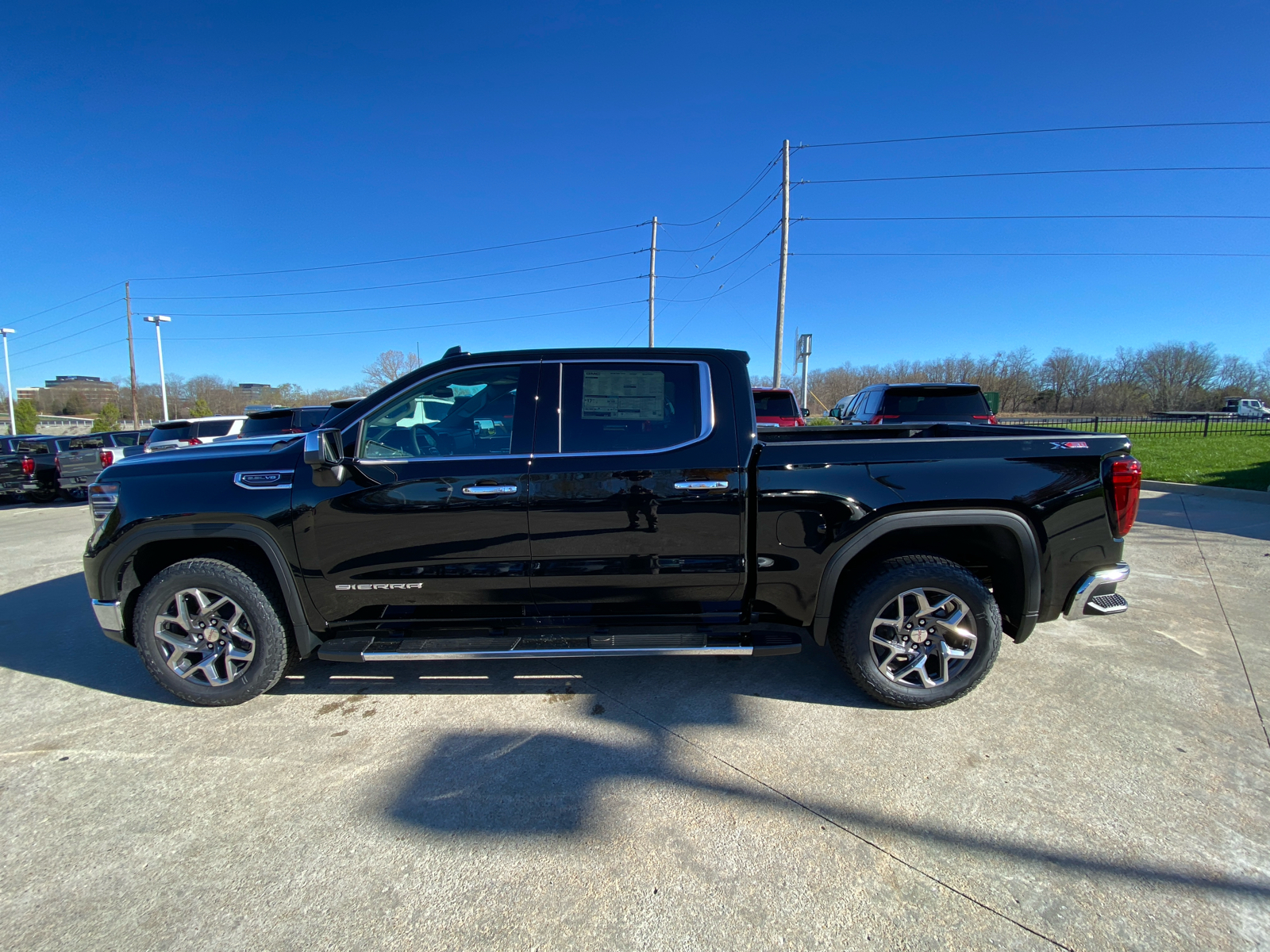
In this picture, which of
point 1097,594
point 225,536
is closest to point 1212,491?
point 1097,594

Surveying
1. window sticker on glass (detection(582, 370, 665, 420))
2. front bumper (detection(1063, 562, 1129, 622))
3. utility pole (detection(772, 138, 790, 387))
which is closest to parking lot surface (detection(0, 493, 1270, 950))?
front bumper (detection(1063, 562, 1129, 622))

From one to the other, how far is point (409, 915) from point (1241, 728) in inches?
157

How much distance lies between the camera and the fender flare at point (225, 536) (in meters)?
3.03

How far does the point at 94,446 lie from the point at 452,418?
1643cm

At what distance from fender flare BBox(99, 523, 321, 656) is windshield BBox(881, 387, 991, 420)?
755cm

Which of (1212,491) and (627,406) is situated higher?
(627,406)

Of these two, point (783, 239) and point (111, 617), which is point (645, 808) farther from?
point (783, 239)

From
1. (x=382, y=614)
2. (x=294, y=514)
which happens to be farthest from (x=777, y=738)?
(x=294, y=514)

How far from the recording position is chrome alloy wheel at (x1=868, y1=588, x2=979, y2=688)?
3.04 m

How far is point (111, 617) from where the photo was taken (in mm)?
3156

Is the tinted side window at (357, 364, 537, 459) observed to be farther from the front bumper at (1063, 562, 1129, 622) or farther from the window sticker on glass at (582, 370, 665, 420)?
the front bumper at (1063, 562, 1129, 622)

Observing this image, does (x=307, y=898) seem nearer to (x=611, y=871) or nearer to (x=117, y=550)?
(x=611, y=871)

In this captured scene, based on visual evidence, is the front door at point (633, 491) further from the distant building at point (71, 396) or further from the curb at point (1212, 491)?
the distant building at point (71, 396)

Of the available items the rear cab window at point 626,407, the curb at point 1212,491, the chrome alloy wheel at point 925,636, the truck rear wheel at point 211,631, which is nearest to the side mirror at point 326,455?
the truck rear wheel at point 211,631
